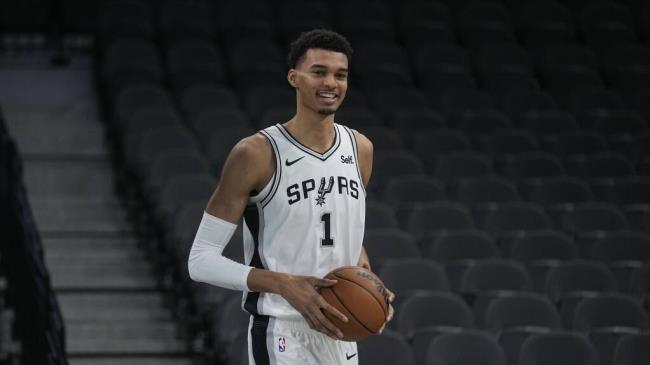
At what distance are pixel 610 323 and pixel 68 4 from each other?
7.08 metres

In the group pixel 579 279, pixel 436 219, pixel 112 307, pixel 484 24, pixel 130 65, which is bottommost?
pixel 112 307

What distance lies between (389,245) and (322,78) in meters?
4.20

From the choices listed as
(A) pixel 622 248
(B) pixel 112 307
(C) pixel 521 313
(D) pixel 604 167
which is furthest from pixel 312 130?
(D) pixel 604 167

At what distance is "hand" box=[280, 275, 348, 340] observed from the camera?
375 centimetres

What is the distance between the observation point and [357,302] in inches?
147

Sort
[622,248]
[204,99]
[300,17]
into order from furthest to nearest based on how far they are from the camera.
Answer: [300,17], [204,99], [622,248]

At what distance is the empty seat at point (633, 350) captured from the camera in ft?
21.5

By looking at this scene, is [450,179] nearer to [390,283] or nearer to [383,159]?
[383,159]

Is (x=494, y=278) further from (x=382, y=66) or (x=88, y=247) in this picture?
(x=382, y=66)

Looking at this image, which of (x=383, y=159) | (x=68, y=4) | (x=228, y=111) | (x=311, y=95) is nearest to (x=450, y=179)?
(x=383, y=159)

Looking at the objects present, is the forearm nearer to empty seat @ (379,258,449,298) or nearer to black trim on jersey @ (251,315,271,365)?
black trim on jersey @ (251,315,271,365)

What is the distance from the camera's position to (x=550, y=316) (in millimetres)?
7172

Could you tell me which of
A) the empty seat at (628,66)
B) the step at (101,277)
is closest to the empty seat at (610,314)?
the step at (101,277)

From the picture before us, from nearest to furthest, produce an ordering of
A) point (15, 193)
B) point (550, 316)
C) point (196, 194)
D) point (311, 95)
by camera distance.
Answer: point (311, 95) < point (550, 316) < point (15, 193) < point (196, 194)
